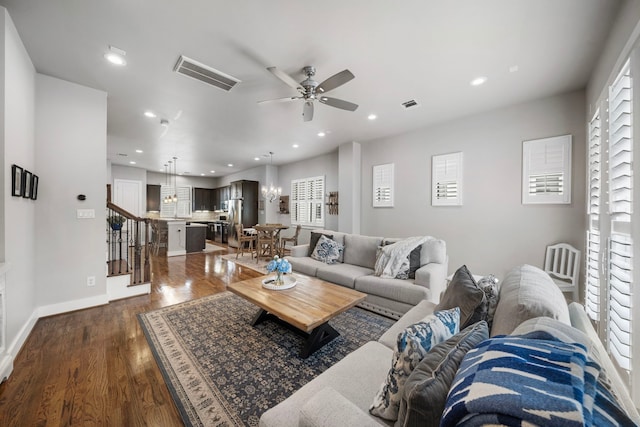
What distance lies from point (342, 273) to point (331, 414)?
100 inches

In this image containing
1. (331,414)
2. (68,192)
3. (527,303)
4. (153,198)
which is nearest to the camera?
(331,414)

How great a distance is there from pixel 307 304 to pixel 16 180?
293 centimetres

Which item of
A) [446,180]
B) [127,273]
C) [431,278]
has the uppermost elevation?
[446,180]

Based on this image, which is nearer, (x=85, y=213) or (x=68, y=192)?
(x=68, y=192)

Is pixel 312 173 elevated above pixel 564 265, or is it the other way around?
pixel 312 173

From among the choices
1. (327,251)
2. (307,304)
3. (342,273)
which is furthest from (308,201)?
(307,304)

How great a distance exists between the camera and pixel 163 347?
228cm

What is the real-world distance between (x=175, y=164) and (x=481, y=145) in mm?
8537

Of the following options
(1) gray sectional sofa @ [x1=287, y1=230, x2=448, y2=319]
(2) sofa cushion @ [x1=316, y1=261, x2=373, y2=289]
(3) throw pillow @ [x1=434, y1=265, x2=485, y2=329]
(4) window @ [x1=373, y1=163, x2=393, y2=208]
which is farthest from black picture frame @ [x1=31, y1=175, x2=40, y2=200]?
(4) window @ [x1=373, y1=163, x2=393, y2=208]

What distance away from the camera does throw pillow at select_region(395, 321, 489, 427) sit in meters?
0.68

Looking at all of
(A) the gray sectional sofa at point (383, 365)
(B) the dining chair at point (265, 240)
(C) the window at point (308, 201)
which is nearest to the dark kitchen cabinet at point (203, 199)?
(C) the window at point (308, 201)

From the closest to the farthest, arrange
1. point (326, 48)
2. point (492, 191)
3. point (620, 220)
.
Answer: point (620, 220) < point (326, 48) < point (492, 191)

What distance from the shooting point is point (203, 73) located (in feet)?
9.08

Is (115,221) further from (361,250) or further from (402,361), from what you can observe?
(402,361)
